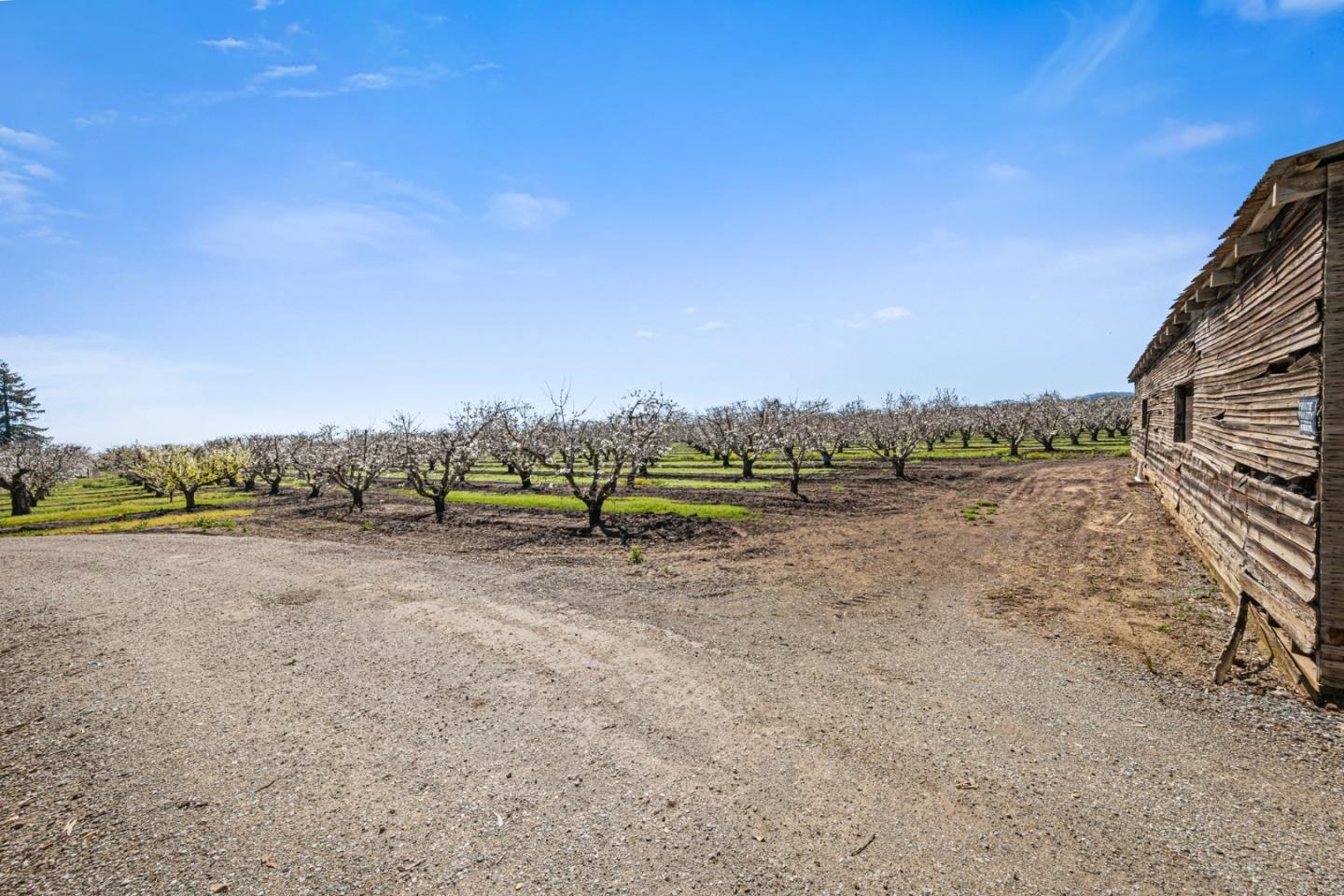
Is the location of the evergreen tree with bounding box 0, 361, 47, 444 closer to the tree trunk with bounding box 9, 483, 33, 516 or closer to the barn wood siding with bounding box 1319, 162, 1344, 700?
the tree trunk with bounding box 9, 483, 33, 516

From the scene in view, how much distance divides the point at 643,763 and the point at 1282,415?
35.1 feet

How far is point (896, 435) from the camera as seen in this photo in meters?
40.8

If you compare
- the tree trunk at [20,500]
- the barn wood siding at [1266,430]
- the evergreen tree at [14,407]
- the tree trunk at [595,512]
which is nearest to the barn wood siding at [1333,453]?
the barn wood siding at [1266,430]

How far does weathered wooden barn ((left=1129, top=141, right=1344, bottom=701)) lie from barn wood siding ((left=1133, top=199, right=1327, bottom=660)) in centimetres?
3

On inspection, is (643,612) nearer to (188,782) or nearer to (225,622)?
(188,782)

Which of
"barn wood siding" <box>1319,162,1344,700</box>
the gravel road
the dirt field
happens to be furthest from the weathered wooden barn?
the gravel road

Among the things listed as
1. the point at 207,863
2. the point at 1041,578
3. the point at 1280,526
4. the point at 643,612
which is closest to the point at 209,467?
the point at 643,612

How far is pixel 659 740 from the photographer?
6.96m

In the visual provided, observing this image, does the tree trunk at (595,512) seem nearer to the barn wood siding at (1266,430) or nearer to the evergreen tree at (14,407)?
the barn wood siding at (1266,430)

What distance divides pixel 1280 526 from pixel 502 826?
11.2m

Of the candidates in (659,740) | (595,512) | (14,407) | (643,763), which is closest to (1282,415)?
(659,740)

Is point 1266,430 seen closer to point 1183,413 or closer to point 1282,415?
point 1282,415

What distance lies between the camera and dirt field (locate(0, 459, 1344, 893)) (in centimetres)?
500

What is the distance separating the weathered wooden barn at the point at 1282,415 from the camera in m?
7.43
